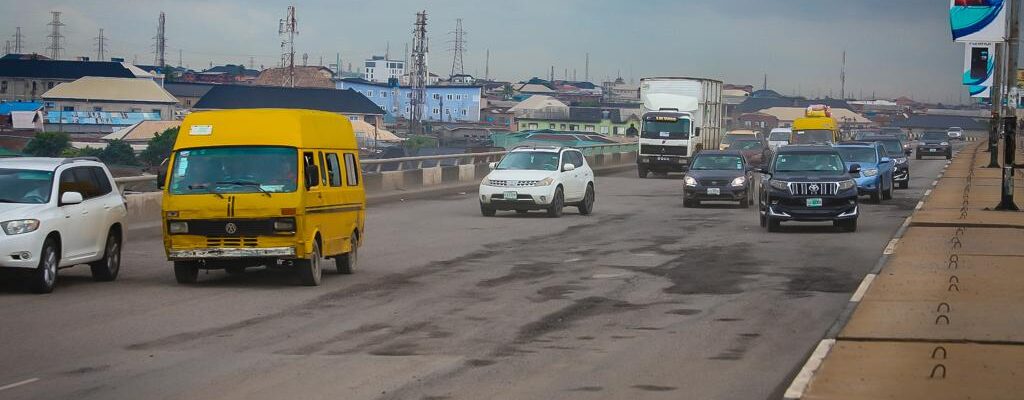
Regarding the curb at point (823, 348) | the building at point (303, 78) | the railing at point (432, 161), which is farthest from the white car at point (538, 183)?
the building at point (303, 78)

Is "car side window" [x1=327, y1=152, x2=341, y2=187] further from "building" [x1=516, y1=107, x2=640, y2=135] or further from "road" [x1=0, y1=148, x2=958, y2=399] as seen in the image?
"building" [x1=516, y1=107, x2=640, y2=135]

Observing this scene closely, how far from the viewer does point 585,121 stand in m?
129

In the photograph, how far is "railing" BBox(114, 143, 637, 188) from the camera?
25859 millimetres

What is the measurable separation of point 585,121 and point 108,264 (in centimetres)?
11221

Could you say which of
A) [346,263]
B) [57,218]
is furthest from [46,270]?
[346,263]

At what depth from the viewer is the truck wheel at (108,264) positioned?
17.5m

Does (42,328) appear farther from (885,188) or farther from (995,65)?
(995,65)

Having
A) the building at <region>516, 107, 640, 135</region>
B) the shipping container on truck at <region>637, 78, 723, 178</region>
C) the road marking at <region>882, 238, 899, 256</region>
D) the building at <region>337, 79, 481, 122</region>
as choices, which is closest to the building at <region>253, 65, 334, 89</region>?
the building at <region>337, 79, 481, 122</region>

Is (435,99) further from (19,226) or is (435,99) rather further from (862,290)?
(862,290)

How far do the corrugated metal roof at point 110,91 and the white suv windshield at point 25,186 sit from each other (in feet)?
191

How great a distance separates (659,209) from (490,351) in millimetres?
24073

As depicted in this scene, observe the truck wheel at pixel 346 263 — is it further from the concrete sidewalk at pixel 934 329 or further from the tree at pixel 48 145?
the tree at pixel 48 145

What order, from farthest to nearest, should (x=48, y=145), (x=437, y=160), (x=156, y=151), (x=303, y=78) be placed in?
(x=303, y=78)
(x=437, y=160)
(x=156, y=151)
(x=48, y=145)

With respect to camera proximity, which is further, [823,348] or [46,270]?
[46,270]
